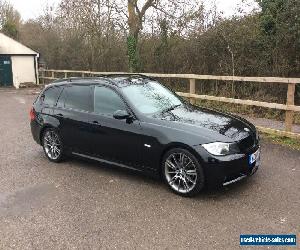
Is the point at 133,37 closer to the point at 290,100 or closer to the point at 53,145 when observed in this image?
the point at 290,100

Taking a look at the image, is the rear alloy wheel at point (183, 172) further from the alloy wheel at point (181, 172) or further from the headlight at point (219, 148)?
the headlight at point (219, 148)

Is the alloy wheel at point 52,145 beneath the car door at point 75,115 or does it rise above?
beneath

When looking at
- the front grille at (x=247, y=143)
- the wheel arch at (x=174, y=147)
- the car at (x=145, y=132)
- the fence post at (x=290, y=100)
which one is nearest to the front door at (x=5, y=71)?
the car at (x=145, y=132)

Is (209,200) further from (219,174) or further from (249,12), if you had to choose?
(249,12)

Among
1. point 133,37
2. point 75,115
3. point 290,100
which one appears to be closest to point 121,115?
point 75,115

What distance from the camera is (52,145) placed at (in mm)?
6930

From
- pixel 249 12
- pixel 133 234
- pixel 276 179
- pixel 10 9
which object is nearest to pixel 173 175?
pixel 133 234

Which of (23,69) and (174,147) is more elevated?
(23,69)

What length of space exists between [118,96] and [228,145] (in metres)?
1.99

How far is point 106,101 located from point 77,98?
75 centimetres

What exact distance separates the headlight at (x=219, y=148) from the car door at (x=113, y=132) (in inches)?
44.3

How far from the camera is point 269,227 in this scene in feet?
13.8

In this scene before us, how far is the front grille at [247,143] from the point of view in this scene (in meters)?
4.99

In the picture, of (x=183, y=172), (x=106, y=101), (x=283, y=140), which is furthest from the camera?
(x=283, y=140)
